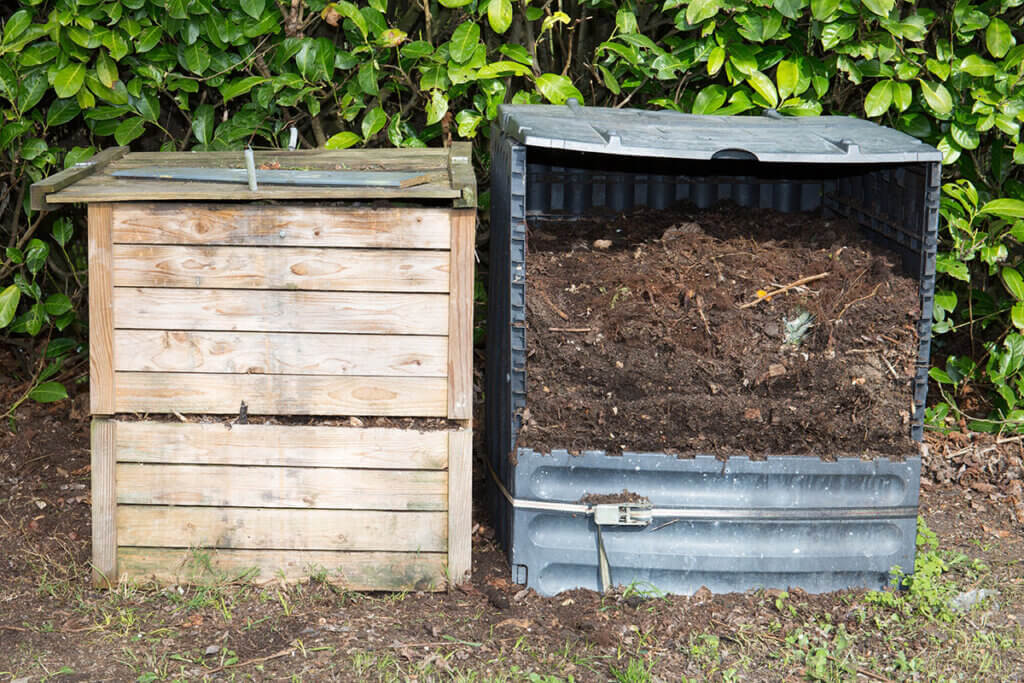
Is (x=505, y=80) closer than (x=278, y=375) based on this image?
No

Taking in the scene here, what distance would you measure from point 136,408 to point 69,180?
0.75 metres

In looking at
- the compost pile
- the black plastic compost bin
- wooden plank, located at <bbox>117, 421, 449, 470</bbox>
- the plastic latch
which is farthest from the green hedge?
the plastic latch

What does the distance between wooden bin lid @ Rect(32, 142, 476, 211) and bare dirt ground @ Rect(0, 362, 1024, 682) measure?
4.13 ft

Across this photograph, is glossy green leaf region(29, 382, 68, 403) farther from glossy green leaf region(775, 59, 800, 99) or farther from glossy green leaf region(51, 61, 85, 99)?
glossy green leaf region(775, 59, 800, 99)

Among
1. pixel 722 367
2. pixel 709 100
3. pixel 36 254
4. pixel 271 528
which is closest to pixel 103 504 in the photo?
pixel 271 528

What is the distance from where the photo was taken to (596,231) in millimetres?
3957

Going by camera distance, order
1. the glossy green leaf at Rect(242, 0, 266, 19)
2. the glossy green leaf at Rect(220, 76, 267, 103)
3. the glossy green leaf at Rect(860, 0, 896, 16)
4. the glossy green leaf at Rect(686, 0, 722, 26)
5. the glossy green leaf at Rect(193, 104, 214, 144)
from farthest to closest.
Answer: the glossy green leaf at Rect(193, 104, 214, 144) → the glossy green leaf at Rect(220, 76, 267, 103) → the glossy green leaf at Rect(242, 0, 266, 19) → the glossy green leaf at Rect(686, 0, 722, 26) → the glossy green leaf at Rect(860, 0, 896, 16)

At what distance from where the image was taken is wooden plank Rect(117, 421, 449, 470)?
3.42m

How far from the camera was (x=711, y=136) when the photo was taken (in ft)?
11.3

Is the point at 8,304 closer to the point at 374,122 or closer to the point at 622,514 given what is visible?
the point at 374,122

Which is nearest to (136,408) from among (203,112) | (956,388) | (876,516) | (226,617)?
(226,617)

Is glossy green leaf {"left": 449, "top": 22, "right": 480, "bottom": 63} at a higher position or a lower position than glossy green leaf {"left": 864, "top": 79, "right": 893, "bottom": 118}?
higher

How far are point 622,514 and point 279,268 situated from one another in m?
1.32

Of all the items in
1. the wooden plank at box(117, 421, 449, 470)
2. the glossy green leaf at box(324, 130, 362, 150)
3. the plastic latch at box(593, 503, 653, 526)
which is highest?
the glossy green leaf at box(324, 130, 362, 150)
